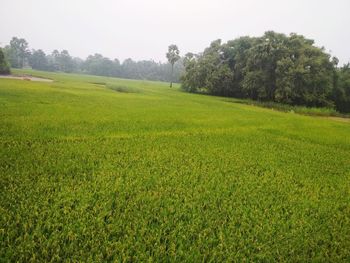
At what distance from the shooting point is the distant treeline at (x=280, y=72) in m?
32.1

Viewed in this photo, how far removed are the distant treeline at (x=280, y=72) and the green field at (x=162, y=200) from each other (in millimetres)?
26409

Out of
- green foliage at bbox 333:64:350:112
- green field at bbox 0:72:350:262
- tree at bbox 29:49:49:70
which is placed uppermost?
tree at bbox 29:49:49:70

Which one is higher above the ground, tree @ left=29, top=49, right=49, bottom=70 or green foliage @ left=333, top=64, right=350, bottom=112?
tree @ left=29, top=49, right=49, bottom=70

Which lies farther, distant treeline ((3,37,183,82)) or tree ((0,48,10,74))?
distant treeline ((3,37,183,82))

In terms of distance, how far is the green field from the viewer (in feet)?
11.2

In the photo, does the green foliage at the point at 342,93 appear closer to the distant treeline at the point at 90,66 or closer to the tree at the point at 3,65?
the tree at the point at 3,65

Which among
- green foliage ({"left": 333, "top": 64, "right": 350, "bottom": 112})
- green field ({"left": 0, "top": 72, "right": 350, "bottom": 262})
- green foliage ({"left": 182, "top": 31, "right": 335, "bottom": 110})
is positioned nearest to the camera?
green field ({"left": 0, "top": 72, "right": 350, "bottom": 262})

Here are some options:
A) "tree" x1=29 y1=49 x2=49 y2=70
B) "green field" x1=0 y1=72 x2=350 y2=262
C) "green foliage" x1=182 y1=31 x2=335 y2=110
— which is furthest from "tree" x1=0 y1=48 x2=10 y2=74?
"tree" x1=29 y1=49 x2=49 y2=70

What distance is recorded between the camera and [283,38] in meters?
35.4

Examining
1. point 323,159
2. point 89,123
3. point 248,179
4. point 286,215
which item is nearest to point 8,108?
point 89,123

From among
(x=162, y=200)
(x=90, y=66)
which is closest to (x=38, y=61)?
(x=90, y=66)

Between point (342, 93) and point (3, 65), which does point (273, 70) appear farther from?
point (3, 65)

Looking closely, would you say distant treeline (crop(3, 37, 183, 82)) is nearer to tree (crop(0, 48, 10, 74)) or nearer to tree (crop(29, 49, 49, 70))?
tree (crop(29, 49, 49, 70))

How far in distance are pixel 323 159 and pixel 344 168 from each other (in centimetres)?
82
